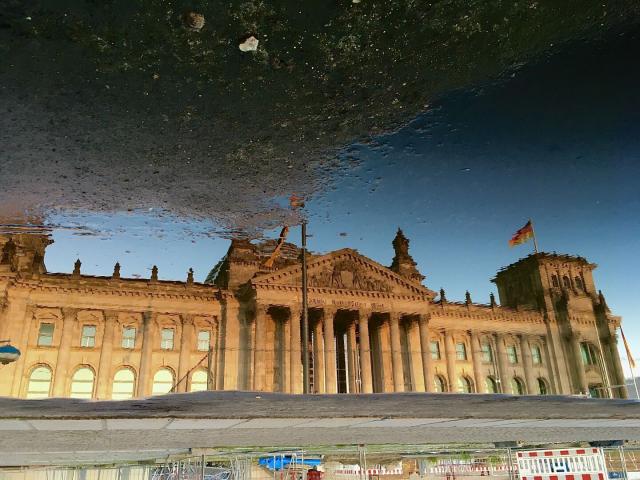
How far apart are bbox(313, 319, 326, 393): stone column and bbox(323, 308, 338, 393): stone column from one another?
47 cm

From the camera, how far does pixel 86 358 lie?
3425cm

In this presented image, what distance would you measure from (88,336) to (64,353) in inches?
77.3

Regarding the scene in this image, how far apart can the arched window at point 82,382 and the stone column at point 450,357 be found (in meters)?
29.1

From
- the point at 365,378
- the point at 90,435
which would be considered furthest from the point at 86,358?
the point at 90,435

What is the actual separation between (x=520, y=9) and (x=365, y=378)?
34.4m

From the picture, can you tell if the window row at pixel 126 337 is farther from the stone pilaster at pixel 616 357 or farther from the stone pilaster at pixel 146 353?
the stone pilaster at pixel 616 357

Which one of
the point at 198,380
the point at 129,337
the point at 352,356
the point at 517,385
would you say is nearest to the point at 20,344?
the point at 129,337

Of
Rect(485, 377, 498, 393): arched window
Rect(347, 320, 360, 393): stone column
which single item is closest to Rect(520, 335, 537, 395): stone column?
Rect(485, 377, 498, 393): arched window

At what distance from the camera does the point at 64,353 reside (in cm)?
Answer: 3359

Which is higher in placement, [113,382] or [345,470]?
[113,382]

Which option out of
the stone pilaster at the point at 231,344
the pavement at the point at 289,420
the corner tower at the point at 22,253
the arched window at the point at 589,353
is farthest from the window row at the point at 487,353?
the pavement at the point at 289,420

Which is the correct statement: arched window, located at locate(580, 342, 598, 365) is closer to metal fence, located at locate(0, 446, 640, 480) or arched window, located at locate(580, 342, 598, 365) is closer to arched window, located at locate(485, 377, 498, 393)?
arched window, located at locate(485, 377, 498, 393)

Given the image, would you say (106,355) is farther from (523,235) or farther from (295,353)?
(523,235)

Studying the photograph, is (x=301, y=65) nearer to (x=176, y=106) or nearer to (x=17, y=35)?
(x=176, y=106)
